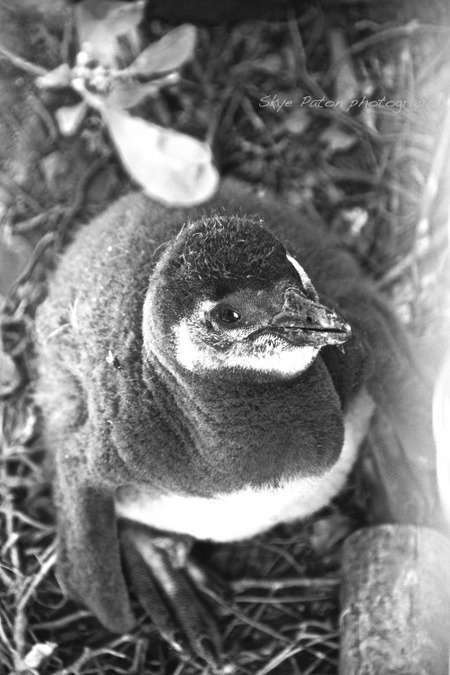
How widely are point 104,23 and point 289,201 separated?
805 mm

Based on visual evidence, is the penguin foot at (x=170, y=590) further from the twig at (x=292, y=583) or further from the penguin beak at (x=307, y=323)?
the penguin beak at (x=307, y=323)

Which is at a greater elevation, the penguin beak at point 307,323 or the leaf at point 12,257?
the penguin beak at point 307,323

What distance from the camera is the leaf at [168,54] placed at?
240 centimetres

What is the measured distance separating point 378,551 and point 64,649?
857 millimetres

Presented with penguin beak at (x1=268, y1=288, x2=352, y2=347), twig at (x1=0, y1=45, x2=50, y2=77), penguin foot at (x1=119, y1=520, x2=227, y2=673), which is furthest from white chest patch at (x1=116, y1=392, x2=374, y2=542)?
A: twig at (x1=0, y1=45, x2=50, y2=77)

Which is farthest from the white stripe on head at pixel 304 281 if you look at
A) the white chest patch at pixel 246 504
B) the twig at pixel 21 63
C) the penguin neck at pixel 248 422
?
the twig at pixel 21 63

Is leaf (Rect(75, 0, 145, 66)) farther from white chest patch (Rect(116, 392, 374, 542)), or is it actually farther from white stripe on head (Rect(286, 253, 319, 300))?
white chest patch (Rect(116, 392, 374, 542))

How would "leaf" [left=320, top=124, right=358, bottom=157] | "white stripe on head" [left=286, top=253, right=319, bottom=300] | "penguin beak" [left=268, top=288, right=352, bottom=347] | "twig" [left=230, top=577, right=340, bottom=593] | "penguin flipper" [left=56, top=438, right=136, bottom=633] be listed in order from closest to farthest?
"penguin beak" [left=268, top=288, right=352, bottom=347] → "white stripe on head" [left=286, top=253, right=319, bottom=300] → "penguin flipper" [left=56, top=438, right=136, bottom=633] → "twig" [left=230, top=577, right=340, bottom=593] → "leaf" [left=320, top=124, right=358, bottom=157]

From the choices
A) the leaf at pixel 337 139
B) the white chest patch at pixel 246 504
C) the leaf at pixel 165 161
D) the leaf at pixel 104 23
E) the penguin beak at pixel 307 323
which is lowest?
the white chest patch at pixel 246 504

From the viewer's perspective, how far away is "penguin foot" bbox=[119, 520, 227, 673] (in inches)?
83.4

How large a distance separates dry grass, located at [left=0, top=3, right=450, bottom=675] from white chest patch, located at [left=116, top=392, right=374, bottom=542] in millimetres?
191

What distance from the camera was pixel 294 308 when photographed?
153cm

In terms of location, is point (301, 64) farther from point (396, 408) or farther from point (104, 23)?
point (396, 408)

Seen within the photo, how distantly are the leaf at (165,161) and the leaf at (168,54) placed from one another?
16 centimetres
